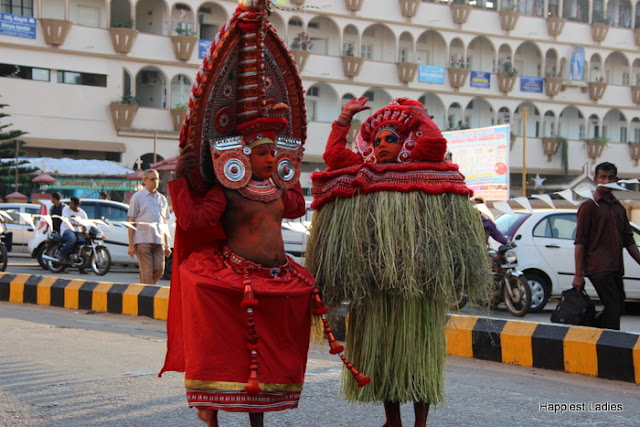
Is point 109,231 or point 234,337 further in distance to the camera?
point 109,231

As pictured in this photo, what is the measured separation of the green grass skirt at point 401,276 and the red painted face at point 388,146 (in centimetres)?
25

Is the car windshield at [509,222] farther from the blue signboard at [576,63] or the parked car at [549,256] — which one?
the blue signboard at [576,63]

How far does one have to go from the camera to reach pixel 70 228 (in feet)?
56.1

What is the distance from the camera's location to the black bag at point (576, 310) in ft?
25.3

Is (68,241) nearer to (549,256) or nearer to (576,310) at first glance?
(549,256)

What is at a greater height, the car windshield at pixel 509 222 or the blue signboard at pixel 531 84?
the blue signboard at pixel 531 84

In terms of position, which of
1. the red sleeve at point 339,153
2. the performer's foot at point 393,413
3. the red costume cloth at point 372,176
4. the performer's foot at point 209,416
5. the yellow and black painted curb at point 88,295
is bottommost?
the yellow and black painted curb at point 88,295

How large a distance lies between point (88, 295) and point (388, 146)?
25.0 ft

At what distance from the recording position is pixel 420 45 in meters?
47.8

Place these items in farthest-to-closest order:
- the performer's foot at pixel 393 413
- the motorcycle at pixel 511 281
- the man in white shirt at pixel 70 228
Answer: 1. the man in white shirt at pixel 70 228
2. the motorcycle at pixel 511 281
3. the performer's foot at pixel 393 413

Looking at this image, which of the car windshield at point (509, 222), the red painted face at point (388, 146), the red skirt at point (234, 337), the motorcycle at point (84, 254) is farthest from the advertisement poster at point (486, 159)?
the red skirt at point (234, 337)

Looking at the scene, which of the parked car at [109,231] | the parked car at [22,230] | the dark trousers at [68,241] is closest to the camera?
the dark trousers at [68,241]

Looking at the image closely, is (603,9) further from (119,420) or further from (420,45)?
(119,420)

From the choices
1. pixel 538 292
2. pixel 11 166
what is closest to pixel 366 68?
pixel 11 166
